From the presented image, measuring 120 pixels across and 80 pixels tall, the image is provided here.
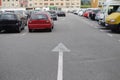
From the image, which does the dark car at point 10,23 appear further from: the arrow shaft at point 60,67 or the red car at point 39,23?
the arrow shaft at point 60,67

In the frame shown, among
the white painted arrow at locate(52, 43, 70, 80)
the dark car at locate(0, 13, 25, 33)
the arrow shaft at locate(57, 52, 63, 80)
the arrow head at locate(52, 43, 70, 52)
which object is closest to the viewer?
the arrow shaft at locate(57, 52, 63, 80)

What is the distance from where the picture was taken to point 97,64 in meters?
9.85

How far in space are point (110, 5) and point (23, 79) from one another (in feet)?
70.0

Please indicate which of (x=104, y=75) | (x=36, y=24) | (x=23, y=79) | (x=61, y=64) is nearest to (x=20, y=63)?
(x=61, y=64)

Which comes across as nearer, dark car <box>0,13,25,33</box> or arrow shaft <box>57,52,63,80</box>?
arrow shaft <box>57,52,63,80</box>

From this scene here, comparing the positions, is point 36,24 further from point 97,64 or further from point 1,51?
point 97,64

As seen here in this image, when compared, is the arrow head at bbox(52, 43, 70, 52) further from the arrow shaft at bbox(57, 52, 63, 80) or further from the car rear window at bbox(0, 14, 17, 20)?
the car rear window at bbox(0, 14, 17, 20)

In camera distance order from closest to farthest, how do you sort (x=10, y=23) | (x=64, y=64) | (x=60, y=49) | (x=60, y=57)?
(x=64, y=64), (x=60, y=57), (x=60, y=49), (x=10, y=23)

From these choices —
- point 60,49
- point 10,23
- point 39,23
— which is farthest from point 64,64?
point 39,23

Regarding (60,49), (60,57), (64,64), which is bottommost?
(60,49)

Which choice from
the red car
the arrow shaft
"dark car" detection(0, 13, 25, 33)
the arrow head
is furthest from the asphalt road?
the red car

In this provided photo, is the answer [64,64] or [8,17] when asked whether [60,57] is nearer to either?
[64,64]

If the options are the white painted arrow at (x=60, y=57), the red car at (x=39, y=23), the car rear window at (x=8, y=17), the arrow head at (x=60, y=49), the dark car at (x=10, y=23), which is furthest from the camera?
the red car at (x=39, y=23)

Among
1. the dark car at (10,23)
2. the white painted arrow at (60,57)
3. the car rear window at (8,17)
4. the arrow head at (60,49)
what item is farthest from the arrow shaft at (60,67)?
the car rear window at (8,17)
